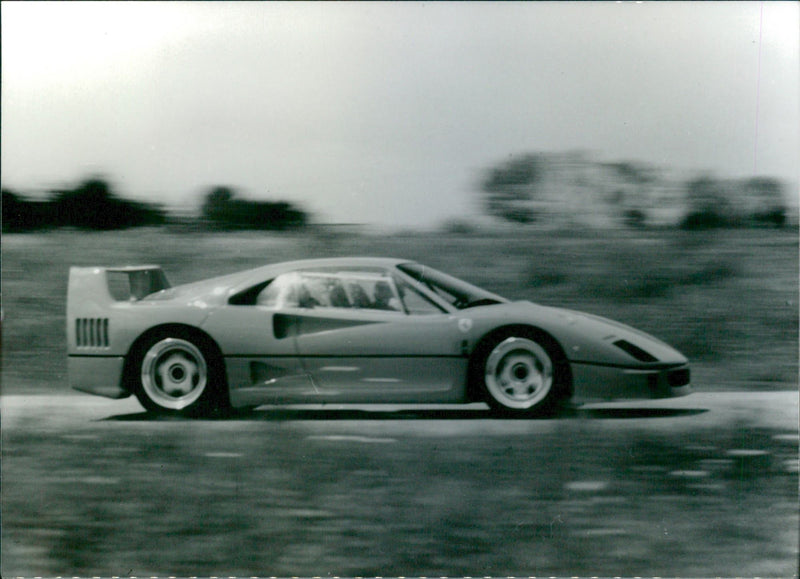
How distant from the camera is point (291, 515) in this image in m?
3.51

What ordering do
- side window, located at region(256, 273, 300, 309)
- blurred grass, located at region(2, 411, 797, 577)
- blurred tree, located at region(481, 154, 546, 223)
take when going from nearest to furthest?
blurred grass, located at region(2, 411, 797, 577), blurred tree, located at region(481, 154, 546, 223), side window, located at region(256, 273, 300, 309)

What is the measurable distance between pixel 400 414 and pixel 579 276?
3.12 feet

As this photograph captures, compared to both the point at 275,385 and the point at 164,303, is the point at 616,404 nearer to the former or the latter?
the point at 275,385

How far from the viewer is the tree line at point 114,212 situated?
379 cm

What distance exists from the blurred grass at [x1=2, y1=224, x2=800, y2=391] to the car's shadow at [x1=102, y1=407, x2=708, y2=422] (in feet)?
0.87

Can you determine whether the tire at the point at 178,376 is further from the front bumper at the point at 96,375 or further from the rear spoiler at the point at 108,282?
the rear spoiler at the point at 108,282

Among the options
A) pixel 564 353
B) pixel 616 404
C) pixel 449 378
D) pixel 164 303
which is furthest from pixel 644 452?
pixel 164 303

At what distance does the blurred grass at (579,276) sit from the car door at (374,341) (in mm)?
216

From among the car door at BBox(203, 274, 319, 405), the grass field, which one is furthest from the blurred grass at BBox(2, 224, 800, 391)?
the grass field

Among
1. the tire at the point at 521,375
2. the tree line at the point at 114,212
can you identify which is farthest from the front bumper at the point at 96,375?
the tire at the point at 521,375

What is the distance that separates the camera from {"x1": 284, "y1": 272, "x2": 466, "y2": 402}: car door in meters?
3.82

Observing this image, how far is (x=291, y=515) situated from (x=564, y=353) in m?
1.35

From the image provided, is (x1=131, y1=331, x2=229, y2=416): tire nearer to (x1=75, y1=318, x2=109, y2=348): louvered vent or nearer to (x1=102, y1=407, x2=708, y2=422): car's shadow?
(x1=102, y1=407, x2=708, y2=422): car's shadow

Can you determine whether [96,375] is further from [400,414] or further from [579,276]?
[579,276]
